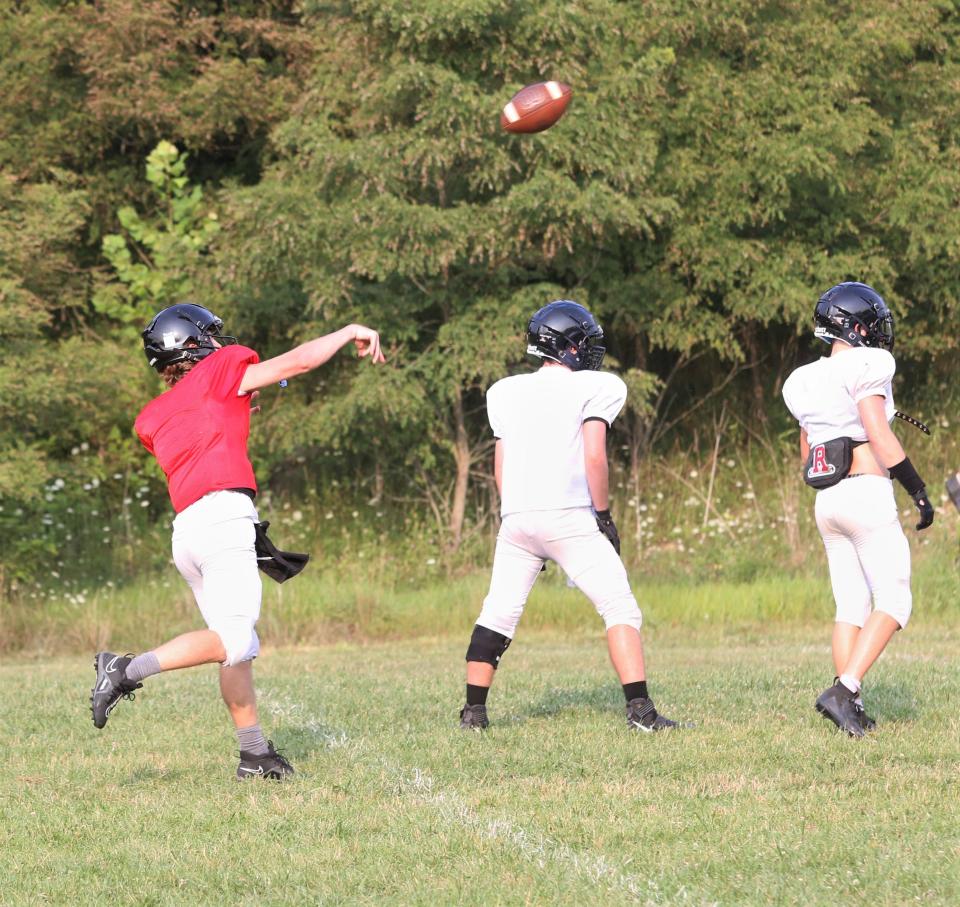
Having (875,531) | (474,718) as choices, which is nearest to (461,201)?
(474,718)

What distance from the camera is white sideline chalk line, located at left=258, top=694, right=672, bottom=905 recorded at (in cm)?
525

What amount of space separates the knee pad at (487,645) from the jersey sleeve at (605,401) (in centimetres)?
127

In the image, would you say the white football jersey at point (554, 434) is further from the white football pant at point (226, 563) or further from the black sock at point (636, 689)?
the white football pant at point (226, 563)

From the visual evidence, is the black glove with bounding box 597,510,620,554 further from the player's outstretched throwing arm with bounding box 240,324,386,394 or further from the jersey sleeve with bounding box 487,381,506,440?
the player's outstretched throwing arm with bounding box 240,324,386,394

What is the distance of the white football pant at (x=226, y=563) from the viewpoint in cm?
700

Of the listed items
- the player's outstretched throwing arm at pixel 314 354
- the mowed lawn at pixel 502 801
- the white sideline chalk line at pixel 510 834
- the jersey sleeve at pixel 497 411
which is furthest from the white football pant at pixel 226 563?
the jersey sleeve at pixel 497 411

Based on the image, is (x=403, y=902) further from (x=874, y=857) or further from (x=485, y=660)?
(x=485, y=660)

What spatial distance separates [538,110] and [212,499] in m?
5.21

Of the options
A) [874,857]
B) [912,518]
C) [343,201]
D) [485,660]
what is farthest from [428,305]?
[874,857]

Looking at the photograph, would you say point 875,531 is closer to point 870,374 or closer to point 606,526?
point 870,374

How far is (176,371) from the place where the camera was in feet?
24.1

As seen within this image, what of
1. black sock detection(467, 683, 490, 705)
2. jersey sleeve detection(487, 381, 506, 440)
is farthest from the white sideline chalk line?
jersey sleeve detection(487, 381, 506, 440)

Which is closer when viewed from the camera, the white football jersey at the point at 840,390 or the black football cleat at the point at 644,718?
the white football jersey at the point at 840,390

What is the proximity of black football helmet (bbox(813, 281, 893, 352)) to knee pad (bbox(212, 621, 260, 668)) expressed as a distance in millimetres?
3212
